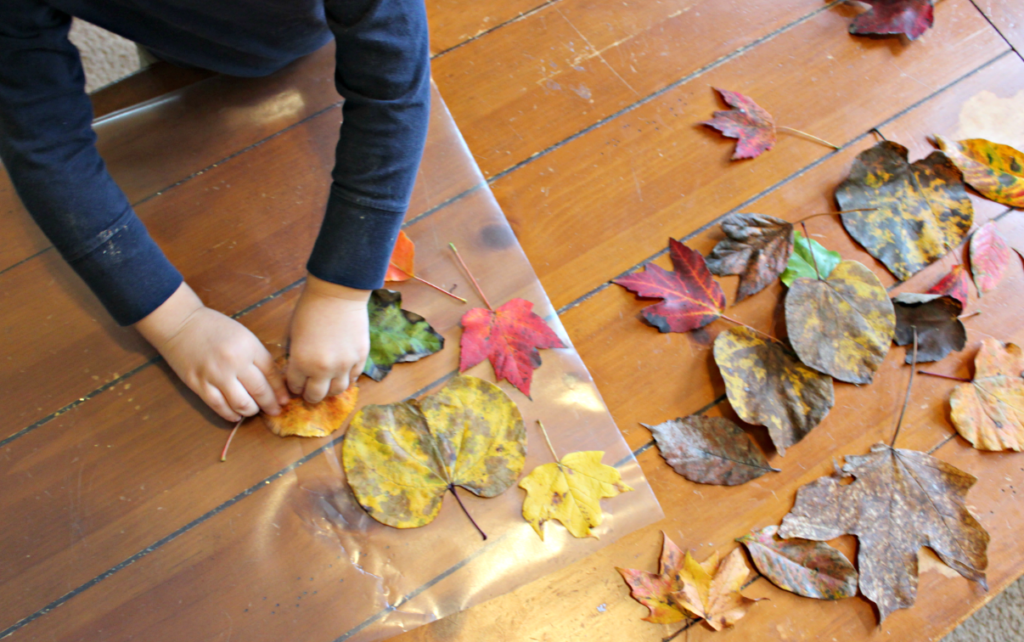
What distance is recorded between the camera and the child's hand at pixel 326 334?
646 millimetres

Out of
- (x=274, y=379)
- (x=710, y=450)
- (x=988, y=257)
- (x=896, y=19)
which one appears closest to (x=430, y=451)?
(x=274, y=379)

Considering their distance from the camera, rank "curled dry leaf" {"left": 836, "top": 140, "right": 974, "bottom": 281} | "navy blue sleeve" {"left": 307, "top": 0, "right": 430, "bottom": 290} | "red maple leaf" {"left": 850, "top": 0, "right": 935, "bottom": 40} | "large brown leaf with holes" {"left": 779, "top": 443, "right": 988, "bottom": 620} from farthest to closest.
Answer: "red maple leaf" {"left": 850, "top": 0, "right": 935, "bottom": 40}, "curled dry leaf" {"left": 836, "top": 140, "right": 974, "bottom": 281}, "large brown leaf with holes" {"left": 779, "top": 443, "right": 988, "bottom": 620}, "navy blue sleeve" {"left": 307, "top": 0, "right": 430, "bottom": 290}

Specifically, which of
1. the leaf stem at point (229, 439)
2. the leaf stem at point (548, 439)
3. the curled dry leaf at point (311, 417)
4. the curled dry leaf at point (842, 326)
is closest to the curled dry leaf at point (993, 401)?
the curled dry leaf at point (842, 326)

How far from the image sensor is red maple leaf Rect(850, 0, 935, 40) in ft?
2.95

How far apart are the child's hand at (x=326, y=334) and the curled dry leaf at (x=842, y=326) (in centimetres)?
48

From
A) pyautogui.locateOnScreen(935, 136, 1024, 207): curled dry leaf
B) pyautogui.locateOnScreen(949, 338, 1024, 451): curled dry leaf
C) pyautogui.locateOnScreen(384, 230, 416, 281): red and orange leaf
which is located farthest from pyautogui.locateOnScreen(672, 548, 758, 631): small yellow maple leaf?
pyautogui.locateOnScreen(935, 136, 1024, 207): curled dry leaf

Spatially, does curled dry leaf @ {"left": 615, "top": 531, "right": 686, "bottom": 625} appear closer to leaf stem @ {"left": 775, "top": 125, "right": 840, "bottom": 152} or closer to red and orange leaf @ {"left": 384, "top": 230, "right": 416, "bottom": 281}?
red and orange leaf @ {"left": 384, "top": 230, "right": 416, "bottom": 281}

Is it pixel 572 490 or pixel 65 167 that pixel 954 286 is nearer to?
pixel 572 490

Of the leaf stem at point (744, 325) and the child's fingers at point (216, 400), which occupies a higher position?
the child's fingers at point (216, 400)

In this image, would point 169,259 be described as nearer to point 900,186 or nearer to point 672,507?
point 672,507

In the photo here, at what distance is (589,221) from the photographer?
801mm

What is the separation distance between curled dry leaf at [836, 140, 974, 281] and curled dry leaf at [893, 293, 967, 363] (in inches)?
1.8

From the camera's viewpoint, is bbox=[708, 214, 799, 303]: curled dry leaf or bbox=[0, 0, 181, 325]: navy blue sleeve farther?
bbox=[708, 214, 799, 303]: curled dry leaf

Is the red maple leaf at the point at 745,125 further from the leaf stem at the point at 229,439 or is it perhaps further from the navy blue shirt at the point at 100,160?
the leaf stem at the point at 229,439
